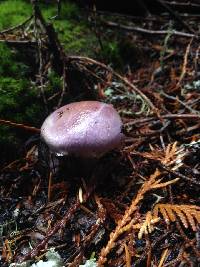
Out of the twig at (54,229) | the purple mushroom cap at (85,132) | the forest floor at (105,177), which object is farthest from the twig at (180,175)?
Result: the twig at (54,229)

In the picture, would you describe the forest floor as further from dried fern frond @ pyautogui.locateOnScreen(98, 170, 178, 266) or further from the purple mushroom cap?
the purple mushroom cap

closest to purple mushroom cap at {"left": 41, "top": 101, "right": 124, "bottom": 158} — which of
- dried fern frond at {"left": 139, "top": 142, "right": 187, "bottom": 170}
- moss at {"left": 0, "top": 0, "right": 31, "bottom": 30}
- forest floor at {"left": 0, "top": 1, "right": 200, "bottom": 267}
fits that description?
forest floor at {"left": 0, "top": 1, "right": 200, "bottom": 267}

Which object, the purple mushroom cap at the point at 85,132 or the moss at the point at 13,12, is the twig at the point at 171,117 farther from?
the moss at the point at 13,12

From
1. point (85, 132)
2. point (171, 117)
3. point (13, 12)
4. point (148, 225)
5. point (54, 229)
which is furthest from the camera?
point (13, 12)

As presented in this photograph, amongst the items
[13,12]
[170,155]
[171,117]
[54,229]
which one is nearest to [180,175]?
[170,155]

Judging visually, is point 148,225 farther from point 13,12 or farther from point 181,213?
point 13,12

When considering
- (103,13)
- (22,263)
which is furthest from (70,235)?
(103,13)

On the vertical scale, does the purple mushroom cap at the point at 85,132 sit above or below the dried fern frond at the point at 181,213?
above
